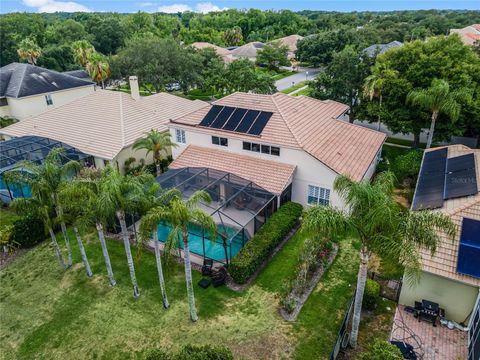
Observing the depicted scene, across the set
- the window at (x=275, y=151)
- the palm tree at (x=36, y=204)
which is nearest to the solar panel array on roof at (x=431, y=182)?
the window at (x=275, y=151)

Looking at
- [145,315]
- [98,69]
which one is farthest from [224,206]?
[98,69]

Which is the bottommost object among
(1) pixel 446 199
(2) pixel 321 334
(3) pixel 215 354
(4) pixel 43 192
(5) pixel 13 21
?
(2) pixel 321 334

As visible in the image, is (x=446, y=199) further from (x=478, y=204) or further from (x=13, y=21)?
(x=13, y=21)

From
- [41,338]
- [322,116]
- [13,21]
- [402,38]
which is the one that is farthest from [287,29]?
[41,338]

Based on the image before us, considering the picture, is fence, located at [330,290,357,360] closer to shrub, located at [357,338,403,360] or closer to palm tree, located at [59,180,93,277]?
shrub, located at [357,338,403,360]

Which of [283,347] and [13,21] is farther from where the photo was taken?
[13,21]

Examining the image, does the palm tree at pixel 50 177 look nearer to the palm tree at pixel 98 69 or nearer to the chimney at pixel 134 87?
the chimney at pixel 134 87

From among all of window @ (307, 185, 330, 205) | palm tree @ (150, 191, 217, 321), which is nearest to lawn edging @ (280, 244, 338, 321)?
window @ (307, 185, 330, 205)
